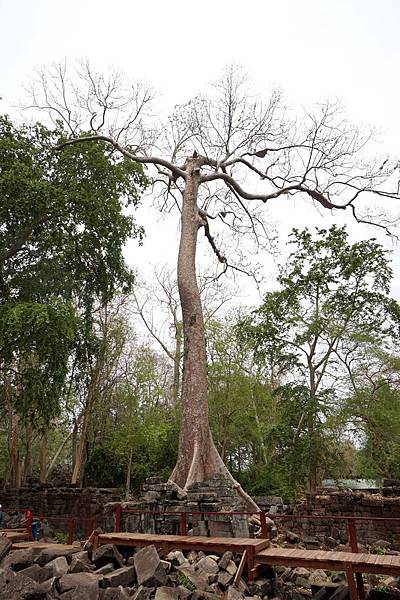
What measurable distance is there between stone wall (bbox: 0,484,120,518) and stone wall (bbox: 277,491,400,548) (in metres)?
5.94

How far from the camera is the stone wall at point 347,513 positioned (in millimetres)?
11875

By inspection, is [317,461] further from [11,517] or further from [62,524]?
[11,517]

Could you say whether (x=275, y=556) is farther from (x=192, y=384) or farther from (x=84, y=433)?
(x=84, y=433)

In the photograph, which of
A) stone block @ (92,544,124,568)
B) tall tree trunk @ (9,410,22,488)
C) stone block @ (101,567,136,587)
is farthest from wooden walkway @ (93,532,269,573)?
tall tree trunk @ (9,410,22,488)

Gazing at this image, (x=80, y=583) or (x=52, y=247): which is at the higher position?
(x=52, y=247)

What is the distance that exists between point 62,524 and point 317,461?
8.23 metres

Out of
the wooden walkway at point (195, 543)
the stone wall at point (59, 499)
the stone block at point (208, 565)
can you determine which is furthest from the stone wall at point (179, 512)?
the stone wall at point (59, 499)

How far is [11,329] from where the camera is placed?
10117mm

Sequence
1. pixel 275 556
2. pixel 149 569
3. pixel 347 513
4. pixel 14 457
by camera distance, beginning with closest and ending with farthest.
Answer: pixel 149 569 < pixel 275 556 < pixel 347 513 < pixel 14 457

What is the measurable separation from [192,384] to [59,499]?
9150 millimetres

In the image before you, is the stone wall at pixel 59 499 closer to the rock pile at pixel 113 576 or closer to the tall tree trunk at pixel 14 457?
the tall tree trunk at pixel 14 457

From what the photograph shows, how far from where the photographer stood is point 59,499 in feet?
52.5

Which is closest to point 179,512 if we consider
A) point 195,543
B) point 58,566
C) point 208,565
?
point 195,543

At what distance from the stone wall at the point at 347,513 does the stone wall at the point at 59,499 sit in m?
5.94
